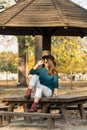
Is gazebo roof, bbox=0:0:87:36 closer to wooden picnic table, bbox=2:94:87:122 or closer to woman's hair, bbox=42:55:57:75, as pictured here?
woman's hair, bbox=42:55:57:75

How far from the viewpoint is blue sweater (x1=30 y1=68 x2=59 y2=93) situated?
10297 mm

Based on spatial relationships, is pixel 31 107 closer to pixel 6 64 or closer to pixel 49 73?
pixel 49 73

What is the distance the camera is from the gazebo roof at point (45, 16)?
1023 centimetres

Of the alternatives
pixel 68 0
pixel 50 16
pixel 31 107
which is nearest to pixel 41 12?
pixel 50 16

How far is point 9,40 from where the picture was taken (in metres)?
38.4

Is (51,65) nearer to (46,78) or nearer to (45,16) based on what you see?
(46,78)

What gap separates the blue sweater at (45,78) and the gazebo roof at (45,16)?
3.42 ft

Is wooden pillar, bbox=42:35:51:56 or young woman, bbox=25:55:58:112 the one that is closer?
young woman, bbox=25:55:58:112

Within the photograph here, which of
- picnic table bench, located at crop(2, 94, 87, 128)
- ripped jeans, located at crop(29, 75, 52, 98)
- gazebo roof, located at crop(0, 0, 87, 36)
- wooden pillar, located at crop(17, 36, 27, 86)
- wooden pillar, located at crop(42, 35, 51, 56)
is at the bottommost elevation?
wooden pillar, located at crop(17, 36, 27, 86)

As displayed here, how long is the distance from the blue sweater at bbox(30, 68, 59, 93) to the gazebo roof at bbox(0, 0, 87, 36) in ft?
3.42


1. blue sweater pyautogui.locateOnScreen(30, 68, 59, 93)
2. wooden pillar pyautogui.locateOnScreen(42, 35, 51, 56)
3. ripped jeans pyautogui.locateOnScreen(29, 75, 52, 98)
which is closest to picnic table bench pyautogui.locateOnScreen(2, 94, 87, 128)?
ripped jeans pyautogui.locateOnScreen(29, 75, 52, 98)

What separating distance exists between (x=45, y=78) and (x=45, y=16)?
4.83 feet

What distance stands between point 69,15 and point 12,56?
82035 mm

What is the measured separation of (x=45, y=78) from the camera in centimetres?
1036
